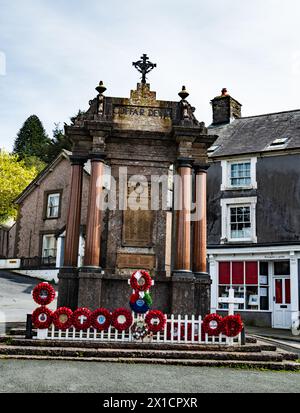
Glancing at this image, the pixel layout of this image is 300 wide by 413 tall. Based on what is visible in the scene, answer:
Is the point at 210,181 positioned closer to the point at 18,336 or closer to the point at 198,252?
the point at 198,252

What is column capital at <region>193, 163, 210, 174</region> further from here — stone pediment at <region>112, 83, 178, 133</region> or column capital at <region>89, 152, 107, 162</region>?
column capital at <region>89, 152, 107, 162</region>

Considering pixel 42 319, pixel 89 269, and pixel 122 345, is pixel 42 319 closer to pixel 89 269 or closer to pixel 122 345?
pixel 122 345

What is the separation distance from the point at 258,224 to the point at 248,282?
114 inches

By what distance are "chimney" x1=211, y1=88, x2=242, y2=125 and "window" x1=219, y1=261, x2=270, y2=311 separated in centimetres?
966

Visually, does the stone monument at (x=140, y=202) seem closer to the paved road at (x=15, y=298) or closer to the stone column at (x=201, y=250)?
the stone column at (x=201, y=250)

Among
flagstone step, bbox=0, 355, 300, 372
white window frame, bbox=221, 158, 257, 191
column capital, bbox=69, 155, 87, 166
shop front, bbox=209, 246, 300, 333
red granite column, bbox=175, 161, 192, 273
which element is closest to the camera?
flagstone step, bbox=0, 355, 300, 372

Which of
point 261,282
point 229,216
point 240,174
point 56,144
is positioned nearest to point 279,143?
point 240,174

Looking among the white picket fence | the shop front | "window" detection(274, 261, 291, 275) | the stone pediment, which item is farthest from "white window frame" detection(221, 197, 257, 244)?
the white picket fence

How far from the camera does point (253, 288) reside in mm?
21859

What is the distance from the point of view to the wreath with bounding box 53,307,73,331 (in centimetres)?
940

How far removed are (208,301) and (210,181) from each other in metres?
13.4

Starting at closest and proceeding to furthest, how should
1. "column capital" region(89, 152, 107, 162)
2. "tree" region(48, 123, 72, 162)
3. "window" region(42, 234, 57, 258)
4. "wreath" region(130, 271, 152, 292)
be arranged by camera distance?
"wreath" region(130, 271, 152, 292), "column capital" region(89, 152, 107, 162), "window" region(42, 234, 57, 258), "tree" region(48, 123, 72, 162)

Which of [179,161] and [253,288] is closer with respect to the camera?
[179,161]
